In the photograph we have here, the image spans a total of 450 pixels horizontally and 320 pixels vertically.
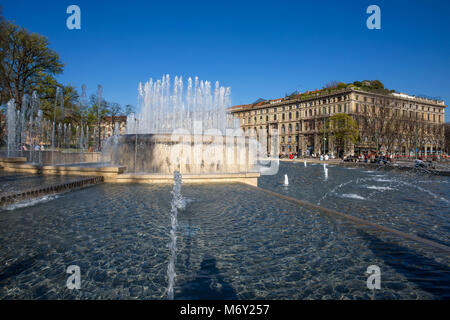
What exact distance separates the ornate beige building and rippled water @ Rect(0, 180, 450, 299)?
142 ft

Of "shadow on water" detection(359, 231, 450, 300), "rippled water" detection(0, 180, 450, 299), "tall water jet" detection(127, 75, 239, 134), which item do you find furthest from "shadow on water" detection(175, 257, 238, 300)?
"tall water jet" detection(127, 75, 239, 134)

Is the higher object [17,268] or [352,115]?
[352,115]

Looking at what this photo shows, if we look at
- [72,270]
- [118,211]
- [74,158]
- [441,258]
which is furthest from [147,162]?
[74,158]

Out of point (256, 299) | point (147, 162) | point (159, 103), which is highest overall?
point (159, 103)

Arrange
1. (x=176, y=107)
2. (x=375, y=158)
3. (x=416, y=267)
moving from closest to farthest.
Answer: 1. (x=416, y=267)
2. (x=176, y=107)
3. (x=375, y=158)

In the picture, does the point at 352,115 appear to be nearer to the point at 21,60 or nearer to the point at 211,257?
the point at 21,60

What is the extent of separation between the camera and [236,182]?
10.8m

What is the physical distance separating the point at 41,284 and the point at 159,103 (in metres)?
18.9

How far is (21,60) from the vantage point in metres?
25.6

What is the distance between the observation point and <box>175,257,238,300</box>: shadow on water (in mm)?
2637

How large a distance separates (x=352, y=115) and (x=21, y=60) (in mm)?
56953

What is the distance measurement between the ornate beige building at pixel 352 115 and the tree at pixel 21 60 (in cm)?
4450

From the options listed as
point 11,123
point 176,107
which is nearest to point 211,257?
point 176,107
